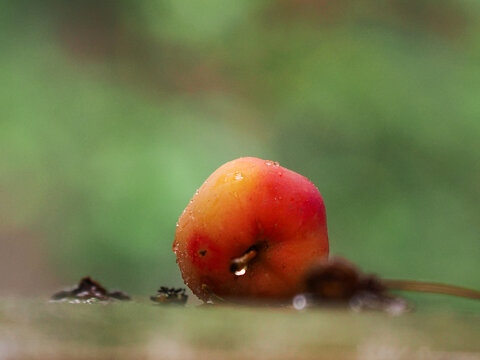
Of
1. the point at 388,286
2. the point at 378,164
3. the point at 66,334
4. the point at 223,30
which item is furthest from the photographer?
the point at 223,30

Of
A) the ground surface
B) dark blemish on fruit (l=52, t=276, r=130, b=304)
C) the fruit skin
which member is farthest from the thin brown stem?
dark blemish on fruit (l=52, t=276, r=130, b=304)

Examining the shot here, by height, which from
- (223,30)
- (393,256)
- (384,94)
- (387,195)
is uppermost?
(223,30)

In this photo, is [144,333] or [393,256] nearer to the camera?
[144,333]

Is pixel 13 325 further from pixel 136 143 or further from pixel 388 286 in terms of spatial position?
pixel 136 143

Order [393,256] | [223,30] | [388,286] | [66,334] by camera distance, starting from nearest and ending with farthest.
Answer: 1. [66,334]
2. [388,286]
3. [393,256]
4. [223,30]

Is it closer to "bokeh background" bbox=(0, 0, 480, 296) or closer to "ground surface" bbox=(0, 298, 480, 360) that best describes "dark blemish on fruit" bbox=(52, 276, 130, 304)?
"ground surface" bbox=(0, 298, 480, 360)

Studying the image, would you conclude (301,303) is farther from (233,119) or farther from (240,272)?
(233,119)

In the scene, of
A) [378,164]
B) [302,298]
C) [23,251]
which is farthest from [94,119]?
[302,298]
